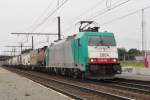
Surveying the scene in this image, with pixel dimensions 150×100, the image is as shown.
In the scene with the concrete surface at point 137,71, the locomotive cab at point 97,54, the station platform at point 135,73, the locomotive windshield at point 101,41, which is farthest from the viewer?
the concrete surface at point 137,71

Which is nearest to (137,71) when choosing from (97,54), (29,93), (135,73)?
(135,73)

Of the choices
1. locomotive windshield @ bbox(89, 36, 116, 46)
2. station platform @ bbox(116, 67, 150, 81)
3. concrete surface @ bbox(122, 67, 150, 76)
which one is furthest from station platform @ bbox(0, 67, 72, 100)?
concrete surface @ bbox(122, 67, 150, 76)

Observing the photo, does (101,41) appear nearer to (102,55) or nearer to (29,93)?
(102,55)

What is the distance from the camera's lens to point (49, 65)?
1511 inches

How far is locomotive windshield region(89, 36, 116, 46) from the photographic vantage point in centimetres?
2544

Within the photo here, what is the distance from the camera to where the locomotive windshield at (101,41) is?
25.4 meters

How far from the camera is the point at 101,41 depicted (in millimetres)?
25594

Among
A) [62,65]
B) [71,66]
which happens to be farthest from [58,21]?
[71,66]

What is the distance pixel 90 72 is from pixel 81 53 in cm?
158

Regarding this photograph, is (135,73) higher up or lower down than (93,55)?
lower down

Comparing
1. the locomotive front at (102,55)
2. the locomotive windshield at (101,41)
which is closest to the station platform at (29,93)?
the locomotive front at (102,55)

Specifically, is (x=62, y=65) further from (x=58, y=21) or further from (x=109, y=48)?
(x=58, y=21)

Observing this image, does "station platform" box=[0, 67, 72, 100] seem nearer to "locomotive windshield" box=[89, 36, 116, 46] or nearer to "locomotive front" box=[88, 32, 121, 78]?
"locomotive front" box=[88, 32, 121, 78]

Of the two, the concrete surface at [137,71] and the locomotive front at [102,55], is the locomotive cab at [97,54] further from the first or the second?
the concrete surface at [137,71]
